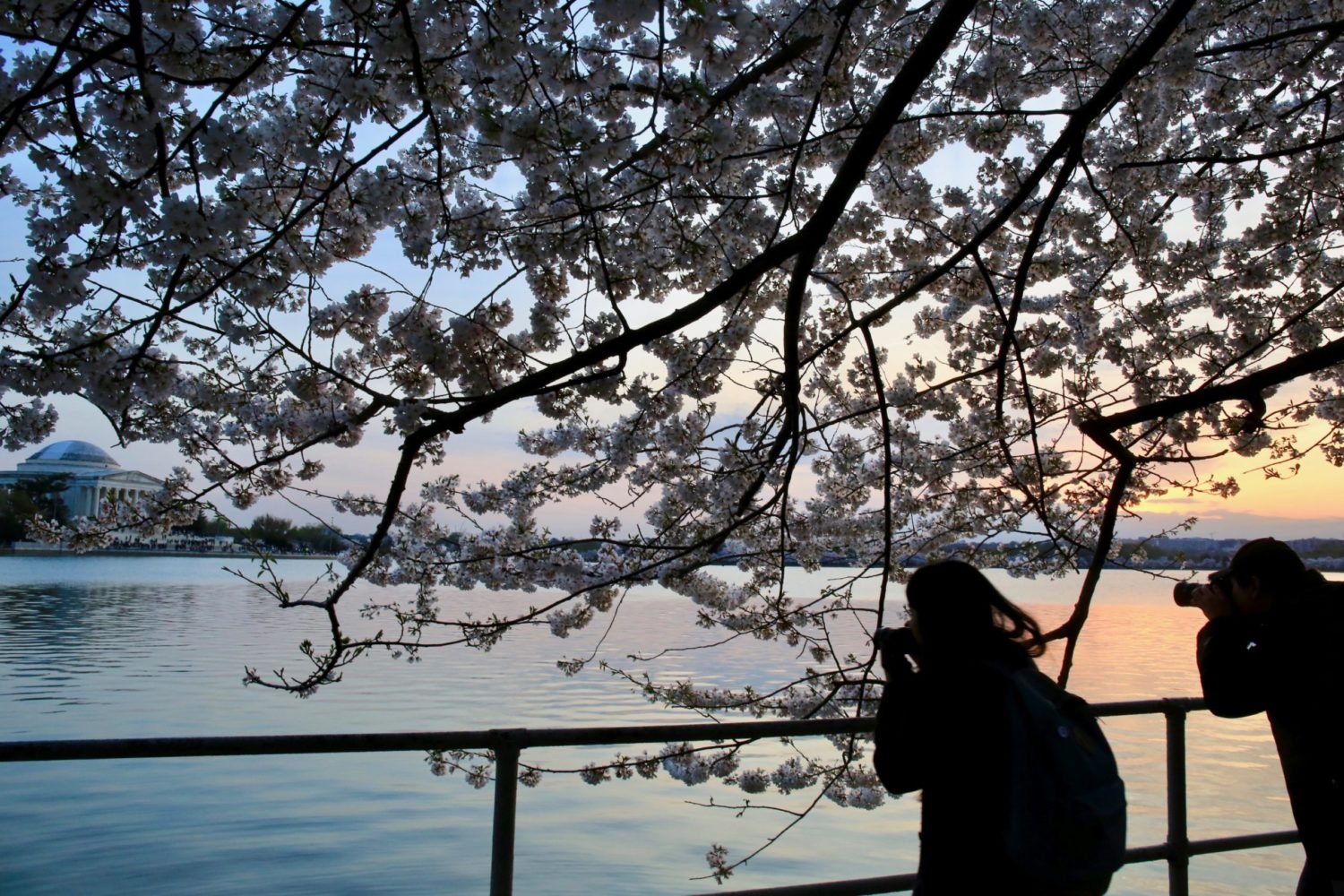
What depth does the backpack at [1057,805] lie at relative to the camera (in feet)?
5.49

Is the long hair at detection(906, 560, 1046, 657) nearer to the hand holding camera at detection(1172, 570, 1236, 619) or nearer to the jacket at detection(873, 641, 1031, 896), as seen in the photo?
the jacket at detection(873, 641, 1031, 896)

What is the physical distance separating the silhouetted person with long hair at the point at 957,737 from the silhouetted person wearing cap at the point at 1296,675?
74 centimetres

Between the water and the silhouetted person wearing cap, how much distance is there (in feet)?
7.16

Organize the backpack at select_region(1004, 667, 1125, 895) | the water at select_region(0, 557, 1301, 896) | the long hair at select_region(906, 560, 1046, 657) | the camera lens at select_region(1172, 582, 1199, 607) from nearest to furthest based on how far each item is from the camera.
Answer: the backpack at select_region(1004, 667, 1125, 895), the long hair at select_region(906, 560, 1046, 657), the camera lens at select_region(1172, 582, 1199, 607), the water at select_region(0, 557, 1301, 896)

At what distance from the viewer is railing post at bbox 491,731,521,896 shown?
2.45 m

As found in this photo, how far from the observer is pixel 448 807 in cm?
1070

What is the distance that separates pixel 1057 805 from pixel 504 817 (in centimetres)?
138

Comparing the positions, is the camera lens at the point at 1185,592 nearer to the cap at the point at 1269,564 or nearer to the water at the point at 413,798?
the cap at the point at 1269,564

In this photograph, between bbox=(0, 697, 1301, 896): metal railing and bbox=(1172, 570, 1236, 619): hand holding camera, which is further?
bbox=(1172, 570, 1236, 619): hand holding camera

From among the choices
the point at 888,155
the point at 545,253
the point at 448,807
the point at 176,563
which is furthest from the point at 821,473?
the point at 176,563

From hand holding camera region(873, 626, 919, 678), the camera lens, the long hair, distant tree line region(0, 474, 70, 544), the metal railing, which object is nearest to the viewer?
the long hair

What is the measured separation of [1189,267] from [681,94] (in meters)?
4.75

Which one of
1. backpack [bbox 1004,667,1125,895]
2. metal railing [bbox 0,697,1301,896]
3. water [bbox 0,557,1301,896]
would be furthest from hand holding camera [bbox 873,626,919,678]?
water [bbox 0,557,1301,896]

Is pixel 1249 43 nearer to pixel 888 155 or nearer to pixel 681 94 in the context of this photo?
pixel 888 155
